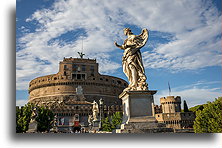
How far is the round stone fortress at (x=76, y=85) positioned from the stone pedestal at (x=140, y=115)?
54.9 metres

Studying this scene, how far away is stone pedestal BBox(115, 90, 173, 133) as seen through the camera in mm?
5480

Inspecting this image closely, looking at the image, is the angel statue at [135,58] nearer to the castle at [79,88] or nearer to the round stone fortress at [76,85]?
the castle at [79,88]

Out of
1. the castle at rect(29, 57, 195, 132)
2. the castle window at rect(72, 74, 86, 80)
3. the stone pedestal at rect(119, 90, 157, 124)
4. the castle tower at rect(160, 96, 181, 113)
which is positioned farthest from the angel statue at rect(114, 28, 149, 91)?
the castle window at rect(72, 74, 86, 80)

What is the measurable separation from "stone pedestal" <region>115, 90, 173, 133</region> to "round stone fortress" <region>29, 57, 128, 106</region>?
2161 inches

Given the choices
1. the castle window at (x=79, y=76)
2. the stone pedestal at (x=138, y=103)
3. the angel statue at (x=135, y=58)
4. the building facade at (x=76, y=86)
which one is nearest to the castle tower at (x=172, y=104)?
the building facade at (x=76, y=86)

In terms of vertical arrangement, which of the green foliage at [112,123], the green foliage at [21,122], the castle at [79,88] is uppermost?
the castle at [79,88]

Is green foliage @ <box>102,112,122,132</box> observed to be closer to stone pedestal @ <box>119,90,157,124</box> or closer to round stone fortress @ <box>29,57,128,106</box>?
stone pedestal @ <box>119,90,157,124</box>

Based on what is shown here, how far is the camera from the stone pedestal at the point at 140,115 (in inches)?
216

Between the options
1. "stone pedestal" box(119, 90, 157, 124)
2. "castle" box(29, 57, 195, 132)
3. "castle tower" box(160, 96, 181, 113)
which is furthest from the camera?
"castle" box(29, 57, 195, 132)

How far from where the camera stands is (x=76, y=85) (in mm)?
62531

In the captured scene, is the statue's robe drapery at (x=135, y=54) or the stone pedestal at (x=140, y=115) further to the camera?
the statue's robe drapery at (x=135, y=54)

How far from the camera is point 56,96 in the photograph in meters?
62.2

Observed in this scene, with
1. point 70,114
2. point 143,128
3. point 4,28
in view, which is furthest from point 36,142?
point 70,114
